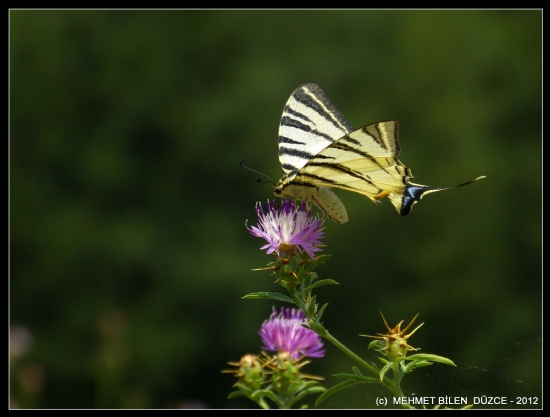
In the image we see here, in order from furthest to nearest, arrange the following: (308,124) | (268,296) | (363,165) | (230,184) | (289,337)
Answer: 1. (230,184)
2. (308,124)
3. (363,165)
4. (289,337)
5. (268,296)

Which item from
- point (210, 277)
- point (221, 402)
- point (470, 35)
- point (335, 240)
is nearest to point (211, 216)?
point (210, 277)

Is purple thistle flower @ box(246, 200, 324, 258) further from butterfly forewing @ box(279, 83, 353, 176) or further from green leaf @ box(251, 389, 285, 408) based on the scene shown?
green leaf @ box(251, 389, 285, 408)

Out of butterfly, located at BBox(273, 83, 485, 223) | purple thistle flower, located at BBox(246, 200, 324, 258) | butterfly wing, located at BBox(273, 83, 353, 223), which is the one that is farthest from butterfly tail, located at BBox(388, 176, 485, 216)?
butterfly wing, located at BBox(273, 83, 353, 223)

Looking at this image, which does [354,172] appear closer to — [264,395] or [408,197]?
[408,197]

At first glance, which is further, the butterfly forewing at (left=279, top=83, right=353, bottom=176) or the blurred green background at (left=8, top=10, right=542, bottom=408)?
the blurred green background at (left=8, top=10, right=542, bottom=408)

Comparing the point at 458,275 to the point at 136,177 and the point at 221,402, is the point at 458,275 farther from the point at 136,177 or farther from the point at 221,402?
the point at 136,177

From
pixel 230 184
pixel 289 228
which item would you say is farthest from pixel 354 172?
pixel 230 184

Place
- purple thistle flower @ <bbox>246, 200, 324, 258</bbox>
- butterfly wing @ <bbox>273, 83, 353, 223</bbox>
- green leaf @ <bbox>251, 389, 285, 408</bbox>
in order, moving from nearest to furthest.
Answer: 1. green leaf @ <bbox>251, 389, 285, 408</bbox>
2. purple thistle flower @ <bbox>246, 200, 324, 258</bbox>
3. butterfly wing @ <bbox>273, 83, 353, 223</bbox>

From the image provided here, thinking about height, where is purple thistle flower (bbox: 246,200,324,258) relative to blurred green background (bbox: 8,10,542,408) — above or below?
below
